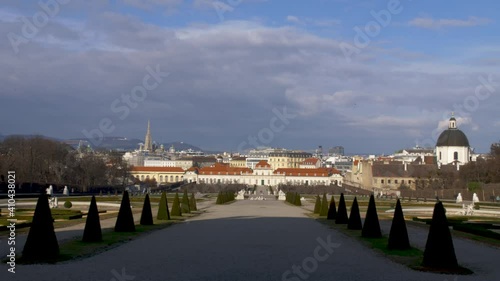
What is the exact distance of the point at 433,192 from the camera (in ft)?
231

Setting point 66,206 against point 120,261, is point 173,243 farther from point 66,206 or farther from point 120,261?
point 66,206

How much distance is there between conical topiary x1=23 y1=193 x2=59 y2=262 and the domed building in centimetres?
10593

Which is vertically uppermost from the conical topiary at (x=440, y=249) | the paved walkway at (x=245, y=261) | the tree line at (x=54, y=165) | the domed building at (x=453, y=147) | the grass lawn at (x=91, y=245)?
the domed building at (x=453, y=147)

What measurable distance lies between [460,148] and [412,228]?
94.9 meters

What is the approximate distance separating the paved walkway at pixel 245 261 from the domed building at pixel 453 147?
325 ft

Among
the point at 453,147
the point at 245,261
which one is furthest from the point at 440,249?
the point at 453,147

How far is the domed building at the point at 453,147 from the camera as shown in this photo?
11238cm

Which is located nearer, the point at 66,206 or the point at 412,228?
the point at 412,228

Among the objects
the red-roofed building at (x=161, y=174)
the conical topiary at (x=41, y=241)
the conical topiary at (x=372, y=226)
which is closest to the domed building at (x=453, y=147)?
the red-roofed building at (x=161, y=174)

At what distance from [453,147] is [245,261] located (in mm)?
106460

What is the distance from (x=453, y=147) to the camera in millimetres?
112500

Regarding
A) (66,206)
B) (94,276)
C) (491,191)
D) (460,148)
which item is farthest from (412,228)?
(460,148)

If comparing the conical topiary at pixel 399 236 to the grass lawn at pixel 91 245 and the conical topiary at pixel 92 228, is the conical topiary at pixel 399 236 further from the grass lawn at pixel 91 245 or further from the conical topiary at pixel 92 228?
the conical topiary at pixel 92 228

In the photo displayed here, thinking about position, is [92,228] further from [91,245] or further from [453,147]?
[453,147]
